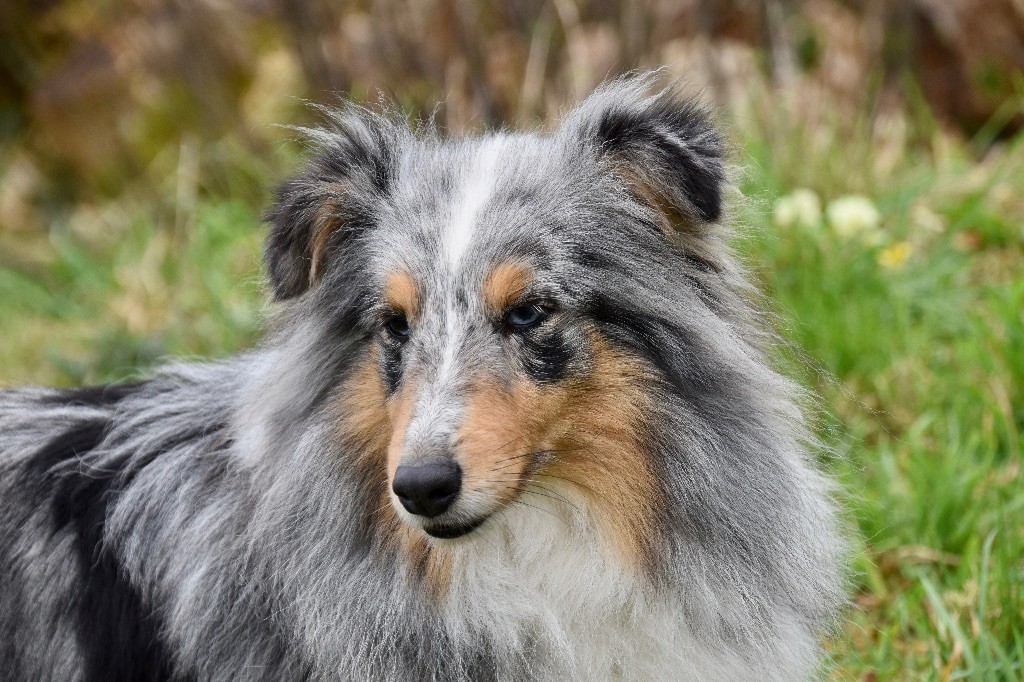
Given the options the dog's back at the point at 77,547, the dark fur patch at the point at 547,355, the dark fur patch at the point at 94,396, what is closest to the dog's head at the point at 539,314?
the dark fur patch at the point at 547,355

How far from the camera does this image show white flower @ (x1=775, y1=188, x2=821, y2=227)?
577 cm

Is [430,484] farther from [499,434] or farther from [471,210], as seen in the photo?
[471,210]

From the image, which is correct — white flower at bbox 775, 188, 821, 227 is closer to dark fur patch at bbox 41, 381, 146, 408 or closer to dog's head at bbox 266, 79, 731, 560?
dog's head at bbox 266, 79, 731, 560

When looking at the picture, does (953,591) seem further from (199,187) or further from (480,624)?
(199,187)

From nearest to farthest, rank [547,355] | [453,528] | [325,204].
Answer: [453,528] < [547,355] < [325,204]

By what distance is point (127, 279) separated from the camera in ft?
23.8

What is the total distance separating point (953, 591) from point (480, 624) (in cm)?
184

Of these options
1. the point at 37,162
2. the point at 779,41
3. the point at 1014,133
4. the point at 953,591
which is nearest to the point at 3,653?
the point at 953,591

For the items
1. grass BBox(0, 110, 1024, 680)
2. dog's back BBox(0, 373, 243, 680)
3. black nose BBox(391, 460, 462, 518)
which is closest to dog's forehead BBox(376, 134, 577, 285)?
black nose BBox(391, 460, 462, 518)

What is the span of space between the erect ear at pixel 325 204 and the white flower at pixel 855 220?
321 cm

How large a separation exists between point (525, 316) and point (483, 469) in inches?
17.1

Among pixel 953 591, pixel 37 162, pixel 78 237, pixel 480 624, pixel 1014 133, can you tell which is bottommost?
pixel 953 591

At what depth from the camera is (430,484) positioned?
98.9 inches

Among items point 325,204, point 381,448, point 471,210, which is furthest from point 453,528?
point 325,204
